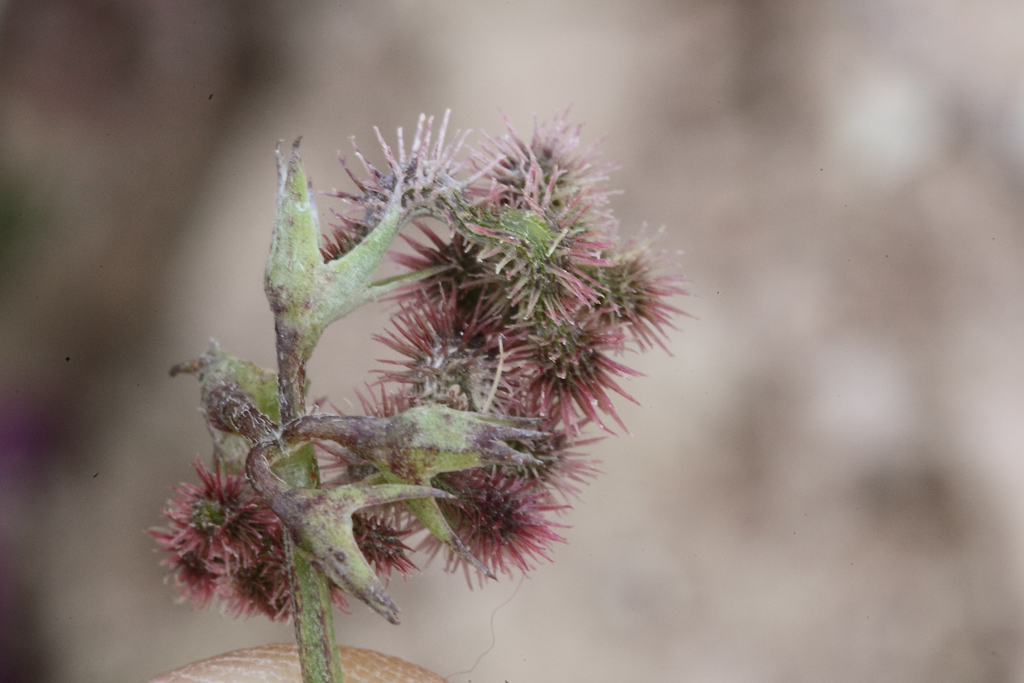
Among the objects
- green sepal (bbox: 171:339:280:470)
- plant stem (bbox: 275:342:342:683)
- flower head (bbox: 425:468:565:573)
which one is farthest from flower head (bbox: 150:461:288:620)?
flower head (bbox: 425:468:565:573)

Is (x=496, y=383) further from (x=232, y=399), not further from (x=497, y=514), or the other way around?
(x=232, y=399)

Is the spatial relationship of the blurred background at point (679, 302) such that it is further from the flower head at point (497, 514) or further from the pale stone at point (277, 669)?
the flower head at point (497, 514)

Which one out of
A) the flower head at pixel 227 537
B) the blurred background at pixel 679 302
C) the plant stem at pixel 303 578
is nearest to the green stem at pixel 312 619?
the plant stem at pixel 303 578

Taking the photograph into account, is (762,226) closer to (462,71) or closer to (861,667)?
(462,71)

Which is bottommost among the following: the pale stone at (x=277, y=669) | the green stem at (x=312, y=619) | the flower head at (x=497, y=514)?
the pale stone at (x=277, y=669)

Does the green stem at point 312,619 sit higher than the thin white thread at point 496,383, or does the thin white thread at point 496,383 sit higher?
the thin white thread at point 496,383

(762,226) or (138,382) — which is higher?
(762,226)

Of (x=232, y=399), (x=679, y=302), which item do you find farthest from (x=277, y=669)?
(x=679, y=302)

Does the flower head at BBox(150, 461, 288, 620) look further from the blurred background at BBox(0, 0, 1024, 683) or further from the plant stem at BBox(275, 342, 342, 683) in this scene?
the blurred background at BBox(0, 0, 1024, 683)

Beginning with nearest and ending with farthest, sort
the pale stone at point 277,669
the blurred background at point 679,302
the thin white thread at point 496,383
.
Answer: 1. the thin white thread at point 496,383
2. the pale stone at point 277,669
3. the blurred background at point 679,302

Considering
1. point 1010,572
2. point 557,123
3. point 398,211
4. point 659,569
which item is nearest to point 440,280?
point 398,211
